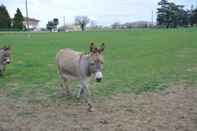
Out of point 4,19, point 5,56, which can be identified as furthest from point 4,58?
point 4,19

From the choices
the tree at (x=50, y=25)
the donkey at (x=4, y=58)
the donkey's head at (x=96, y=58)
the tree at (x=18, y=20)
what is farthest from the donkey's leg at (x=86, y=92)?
the tree at (x=50, y=25)

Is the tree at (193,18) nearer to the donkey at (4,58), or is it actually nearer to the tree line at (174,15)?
the tree line at (174,15)

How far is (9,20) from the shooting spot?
8706 cm

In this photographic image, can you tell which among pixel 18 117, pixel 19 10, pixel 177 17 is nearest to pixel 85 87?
pixel 18 117

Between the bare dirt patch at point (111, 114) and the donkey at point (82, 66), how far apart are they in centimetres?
52

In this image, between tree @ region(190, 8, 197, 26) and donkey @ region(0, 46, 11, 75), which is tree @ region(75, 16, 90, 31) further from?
donkey @ region(0, 46, 11, 75)

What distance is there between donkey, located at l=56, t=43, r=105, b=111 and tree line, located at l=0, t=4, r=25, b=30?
7756 centimetres

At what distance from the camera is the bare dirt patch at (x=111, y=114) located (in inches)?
255

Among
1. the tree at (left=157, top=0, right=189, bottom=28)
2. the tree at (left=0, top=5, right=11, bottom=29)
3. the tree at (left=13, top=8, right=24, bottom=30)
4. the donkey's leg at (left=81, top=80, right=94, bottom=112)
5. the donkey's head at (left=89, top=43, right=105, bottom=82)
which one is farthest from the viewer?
the tree at (left=157, top=0, right=189, bottom=28)

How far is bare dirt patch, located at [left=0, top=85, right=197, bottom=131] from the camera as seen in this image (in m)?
6.47

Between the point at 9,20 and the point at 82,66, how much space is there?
8232cm

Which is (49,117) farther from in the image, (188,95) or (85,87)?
(188,95)

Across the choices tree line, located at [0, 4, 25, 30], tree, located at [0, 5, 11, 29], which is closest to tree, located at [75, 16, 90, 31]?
tree line, located at [0, 4, 25, 30]

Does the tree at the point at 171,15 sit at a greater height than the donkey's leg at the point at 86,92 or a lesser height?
greater
